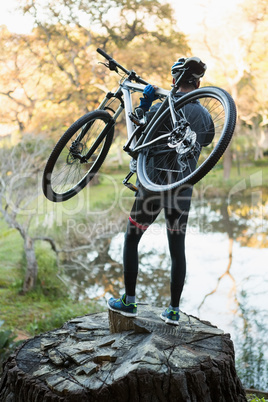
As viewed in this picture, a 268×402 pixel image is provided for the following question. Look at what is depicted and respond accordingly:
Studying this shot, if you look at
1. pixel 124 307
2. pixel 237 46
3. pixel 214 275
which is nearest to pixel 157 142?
pixel 124 307

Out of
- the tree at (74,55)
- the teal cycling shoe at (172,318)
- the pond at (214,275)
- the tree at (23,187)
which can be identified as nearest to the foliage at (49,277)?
the tree at (23,187)

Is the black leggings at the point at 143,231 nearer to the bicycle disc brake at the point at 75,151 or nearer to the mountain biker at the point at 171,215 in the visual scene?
the mountain biker at the point at 171,215

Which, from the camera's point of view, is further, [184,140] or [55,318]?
[55,318]

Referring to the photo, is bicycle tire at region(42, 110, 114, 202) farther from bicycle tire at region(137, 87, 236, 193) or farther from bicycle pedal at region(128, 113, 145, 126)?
bicycle tire at region(137, 87, 236, 193)

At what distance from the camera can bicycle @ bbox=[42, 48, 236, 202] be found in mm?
2528

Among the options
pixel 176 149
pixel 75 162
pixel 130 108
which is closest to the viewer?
pixel 176 149

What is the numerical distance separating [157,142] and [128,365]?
152 cm

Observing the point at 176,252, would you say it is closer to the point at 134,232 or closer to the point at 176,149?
the point at 134,232

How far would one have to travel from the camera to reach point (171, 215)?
3.07 meters

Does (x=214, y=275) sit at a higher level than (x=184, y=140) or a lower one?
lower

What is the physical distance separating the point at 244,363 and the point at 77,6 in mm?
10484

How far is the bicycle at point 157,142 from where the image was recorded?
8.29ft

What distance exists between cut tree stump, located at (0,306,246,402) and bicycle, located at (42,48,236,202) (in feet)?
3.58

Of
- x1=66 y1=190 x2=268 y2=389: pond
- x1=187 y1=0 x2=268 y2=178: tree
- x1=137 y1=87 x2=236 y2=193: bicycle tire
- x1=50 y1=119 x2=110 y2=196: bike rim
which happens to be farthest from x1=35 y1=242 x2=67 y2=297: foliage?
x1=187 y1=0 x2=268 y2=178: tree
